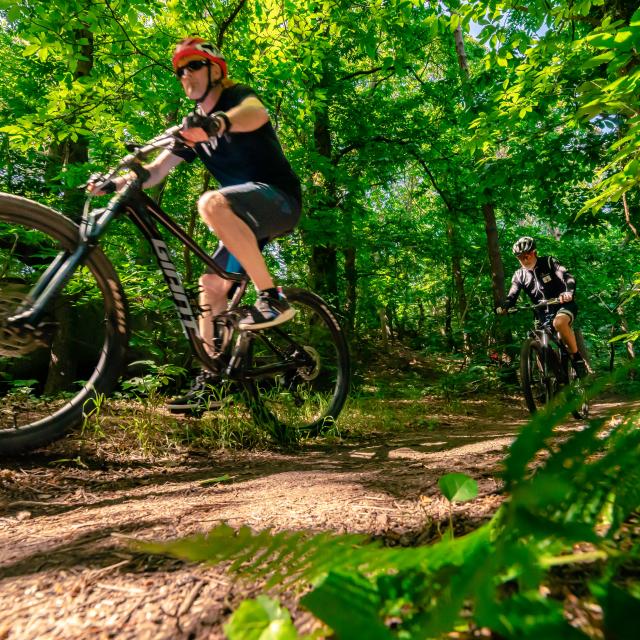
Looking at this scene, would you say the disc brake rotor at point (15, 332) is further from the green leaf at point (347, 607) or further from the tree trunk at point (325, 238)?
the tree trunk at point (325, 238)

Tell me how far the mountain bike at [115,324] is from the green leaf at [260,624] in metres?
1.69

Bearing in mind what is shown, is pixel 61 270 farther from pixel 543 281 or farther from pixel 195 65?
pixel 543 281

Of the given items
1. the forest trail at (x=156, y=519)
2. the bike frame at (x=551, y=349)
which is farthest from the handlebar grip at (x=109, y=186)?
the bike frame at (x=551, y=349)

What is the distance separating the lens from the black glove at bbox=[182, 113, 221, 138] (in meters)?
2.09

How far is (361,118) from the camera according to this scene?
24.7ft

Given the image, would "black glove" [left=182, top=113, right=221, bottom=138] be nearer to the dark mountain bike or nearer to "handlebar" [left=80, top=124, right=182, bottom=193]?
"handlebar" [left=80, top=124, right=182, bottom=193]

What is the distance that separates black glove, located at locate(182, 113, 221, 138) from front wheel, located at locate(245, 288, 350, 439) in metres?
1.20

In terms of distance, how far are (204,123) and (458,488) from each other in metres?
2.02

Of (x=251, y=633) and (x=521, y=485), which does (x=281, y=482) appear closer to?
(x=251, y=633)

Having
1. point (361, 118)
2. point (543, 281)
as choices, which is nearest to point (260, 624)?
point (543, 281)

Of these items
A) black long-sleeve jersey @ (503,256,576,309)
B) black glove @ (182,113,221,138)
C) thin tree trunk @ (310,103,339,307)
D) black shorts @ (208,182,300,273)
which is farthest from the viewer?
thin tree trunk @ (310,103,339,307)

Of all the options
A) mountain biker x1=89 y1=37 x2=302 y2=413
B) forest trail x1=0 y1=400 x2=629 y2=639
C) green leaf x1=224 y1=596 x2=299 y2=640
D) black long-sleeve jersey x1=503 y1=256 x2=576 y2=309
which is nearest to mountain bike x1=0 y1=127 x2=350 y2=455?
mountain biker x1=89 y1=37 x2=302 y2=413

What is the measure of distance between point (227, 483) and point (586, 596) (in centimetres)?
153

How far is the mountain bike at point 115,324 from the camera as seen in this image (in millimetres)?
1827
